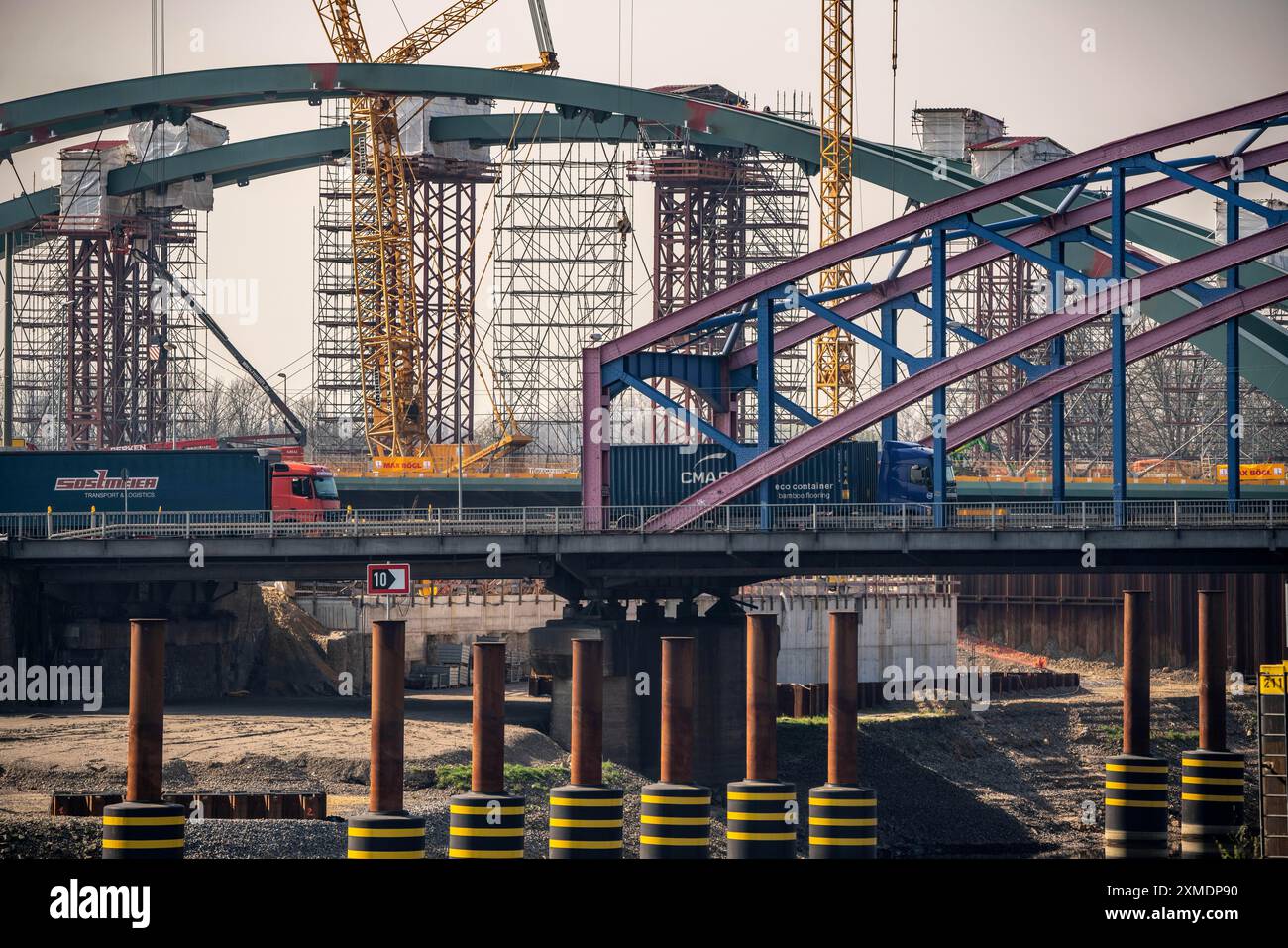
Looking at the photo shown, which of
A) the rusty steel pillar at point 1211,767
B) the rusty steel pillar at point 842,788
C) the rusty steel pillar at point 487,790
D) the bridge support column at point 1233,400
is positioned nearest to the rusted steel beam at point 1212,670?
the rusty steel pillar at point 1211,767

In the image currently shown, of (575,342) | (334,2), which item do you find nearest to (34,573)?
(334,2)

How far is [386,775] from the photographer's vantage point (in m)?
38.6

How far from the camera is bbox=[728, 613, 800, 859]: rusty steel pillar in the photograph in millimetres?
42062

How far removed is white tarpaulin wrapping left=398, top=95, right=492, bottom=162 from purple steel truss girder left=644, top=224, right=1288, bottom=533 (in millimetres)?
51791

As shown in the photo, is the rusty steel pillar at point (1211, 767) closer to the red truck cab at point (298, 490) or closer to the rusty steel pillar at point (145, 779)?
the rusty steel pillar at point (145, 779)

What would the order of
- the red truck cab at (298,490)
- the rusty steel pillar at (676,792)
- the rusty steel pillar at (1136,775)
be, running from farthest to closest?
the red truck cab at (298,490) → the rusty steel pillar at (1136,775) → the rusty steel pillar at (676,792)

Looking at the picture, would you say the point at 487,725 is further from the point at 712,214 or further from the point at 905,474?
the point at 712,214

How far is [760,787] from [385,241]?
68.1 metres

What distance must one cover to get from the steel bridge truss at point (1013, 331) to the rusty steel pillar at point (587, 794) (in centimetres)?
2253

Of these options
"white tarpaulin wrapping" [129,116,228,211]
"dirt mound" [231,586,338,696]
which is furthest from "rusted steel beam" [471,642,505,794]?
"white tarpaulin wrapping" [129,116,228,211]

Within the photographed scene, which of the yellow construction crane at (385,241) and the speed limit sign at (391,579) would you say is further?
the yellow construction crane at (385,241)

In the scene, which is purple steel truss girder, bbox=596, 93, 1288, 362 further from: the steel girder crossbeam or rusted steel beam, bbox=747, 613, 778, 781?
the steel girder crossbeam

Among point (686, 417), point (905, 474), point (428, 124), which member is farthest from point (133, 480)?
point (428, 124)

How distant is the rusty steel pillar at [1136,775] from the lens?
151ft
